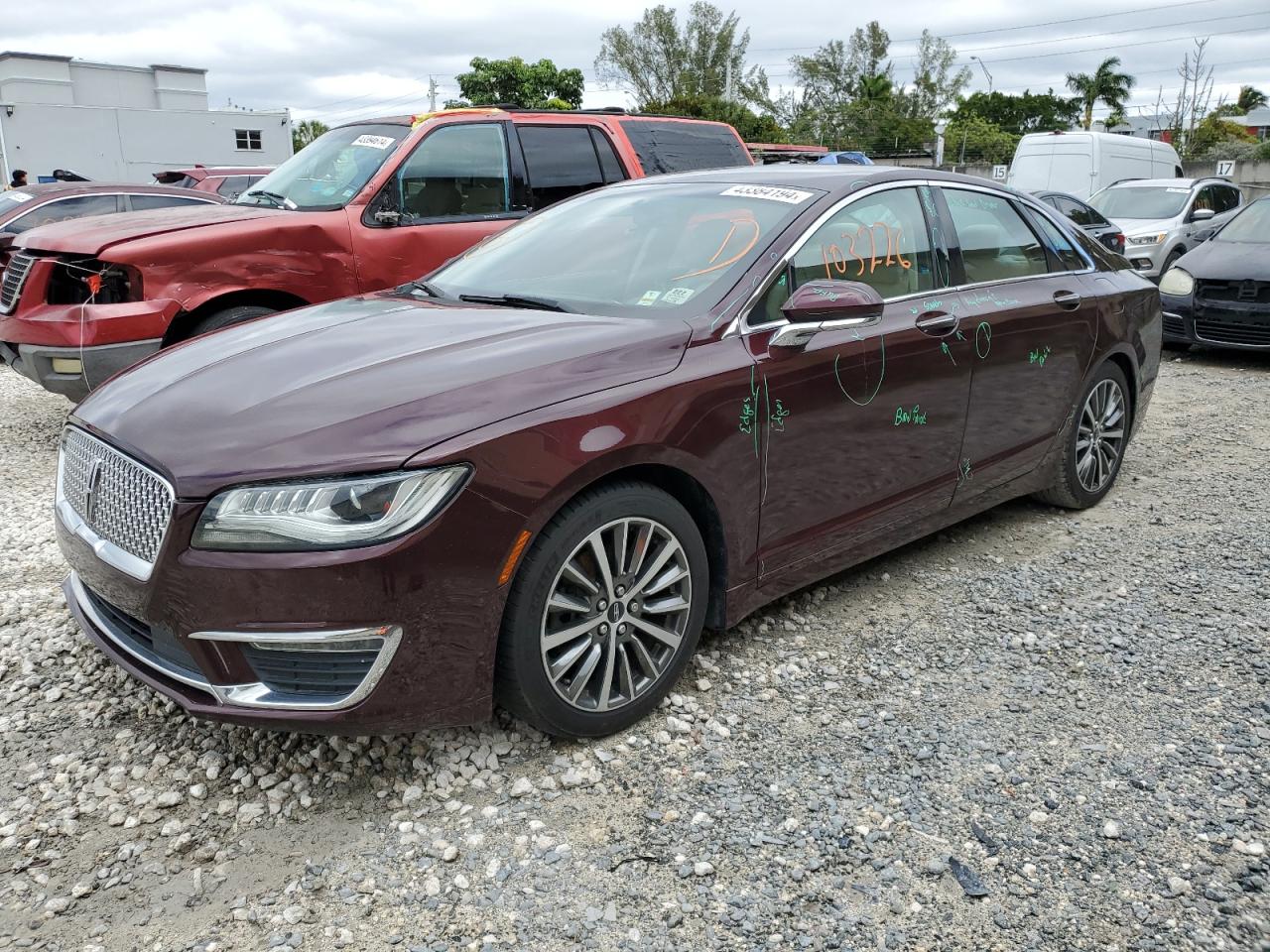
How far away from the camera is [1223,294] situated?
9.24m

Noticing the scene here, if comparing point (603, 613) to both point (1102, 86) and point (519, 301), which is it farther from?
point (1102, 86)

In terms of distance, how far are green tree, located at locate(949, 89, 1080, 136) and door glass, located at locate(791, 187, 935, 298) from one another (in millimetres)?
72936

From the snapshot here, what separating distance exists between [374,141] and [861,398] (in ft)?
14.2

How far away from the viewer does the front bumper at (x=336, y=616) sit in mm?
2457

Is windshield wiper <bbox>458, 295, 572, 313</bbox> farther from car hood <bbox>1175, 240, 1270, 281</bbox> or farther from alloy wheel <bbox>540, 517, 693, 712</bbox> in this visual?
car hood <bbox>1175, 240, 1270, 281</bbox>

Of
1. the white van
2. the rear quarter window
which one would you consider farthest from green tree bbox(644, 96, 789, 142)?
the rear quarter window

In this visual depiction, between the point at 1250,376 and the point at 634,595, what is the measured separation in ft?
26.4

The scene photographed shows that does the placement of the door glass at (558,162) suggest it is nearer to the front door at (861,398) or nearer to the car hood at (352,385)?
the front door at (861,398)

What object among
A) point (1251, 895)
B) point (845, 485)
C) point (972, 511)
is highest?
point (845, 485)

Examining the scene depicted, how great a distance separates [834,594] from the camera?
415 cm

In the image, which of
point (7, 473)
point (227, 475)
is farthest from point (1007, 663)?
point (7, 473)

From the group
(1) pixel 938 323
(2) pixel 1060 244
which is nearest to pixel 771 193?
(1) pixel 938 323

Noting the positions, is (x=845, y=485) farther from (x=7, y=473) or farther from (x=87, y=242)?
(x=7, y=473)

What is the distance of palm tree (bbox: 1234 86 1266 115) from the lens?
3172 inches
